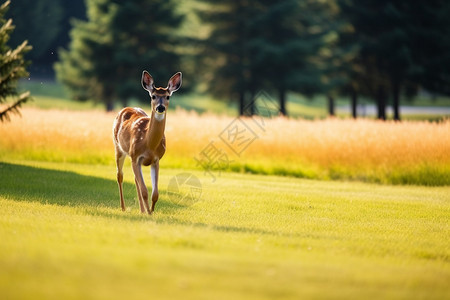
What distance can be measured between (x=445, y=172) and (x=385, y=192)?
2.86 meters

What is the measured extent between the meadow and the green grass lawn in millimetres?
28

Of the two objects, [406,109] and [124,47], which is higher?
[124,47]

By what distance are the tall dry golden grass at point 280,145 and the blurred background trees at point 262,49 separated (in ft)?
58.4

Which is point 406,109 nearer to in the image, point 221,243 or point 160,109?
point 160,109

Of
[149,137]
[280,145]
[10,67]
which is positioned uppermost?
[10,67]

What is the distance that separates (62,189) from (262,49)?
93.3 ft

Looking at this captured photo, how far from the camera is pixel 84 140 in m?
21.5

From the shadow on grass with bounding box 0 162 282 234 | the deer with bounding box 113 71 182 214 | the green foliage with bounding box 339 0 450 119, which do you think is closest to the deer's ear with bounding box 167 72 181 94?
the deer with bounding box 113 71 182 214

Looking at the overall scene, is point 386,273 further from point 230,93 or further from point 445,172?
point 230,93

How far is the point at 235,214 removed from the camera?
38.6 ft

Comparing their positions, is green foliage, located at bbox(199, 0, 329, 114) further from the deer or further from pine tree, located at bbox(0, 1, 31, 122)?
the deer

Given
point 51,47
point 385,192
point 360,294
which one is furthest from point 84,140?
point 51,47

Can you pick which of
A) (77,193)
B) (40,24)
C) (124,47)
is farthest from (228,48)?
(77,193)

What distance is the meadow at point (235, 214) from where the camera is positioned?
6172 mm
